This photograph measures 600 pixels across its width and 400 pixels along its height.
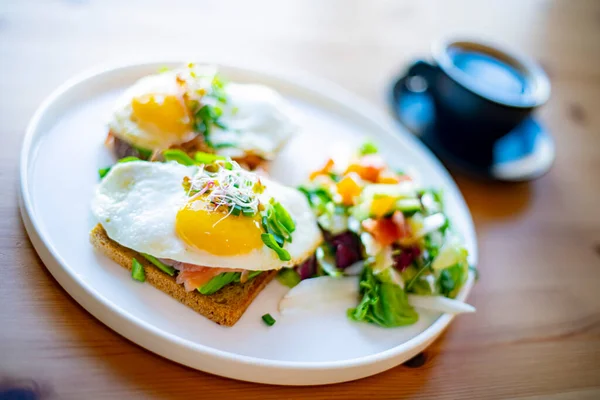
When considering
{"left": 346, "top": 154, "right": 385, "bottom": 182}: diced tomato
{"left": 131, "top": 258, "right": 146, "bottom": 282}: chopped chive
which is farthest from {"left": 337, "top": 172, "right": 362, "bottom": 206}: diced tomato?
{"left": 131, "top": 258, "right": 146, "bottom": 282}: chopped chive

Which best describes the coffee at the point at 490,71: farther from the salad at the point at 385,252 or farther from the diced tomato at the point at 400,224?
the diced tomato at the point at 400,224

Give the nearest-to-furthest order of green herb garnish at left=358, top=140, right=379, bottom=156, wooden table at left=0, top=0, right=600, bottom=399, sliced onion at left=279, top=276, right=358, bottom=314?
wooden table at left=0, top=0, right=600, bottom=399, sliced onion at left=279, top=276, right=358, bottom=314, green herb garnish at left=358, top=140, right=379, bottom=156

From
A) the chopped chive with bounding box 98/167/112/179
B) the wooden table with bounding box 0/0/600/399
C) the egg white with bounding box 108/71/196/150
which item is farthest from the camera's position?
the egg white with bounding box 108/71/196/150

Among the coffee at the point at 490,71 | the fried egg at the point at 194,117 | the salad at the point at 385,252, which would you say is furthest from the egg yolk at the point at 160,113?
the coffee at the point at 490,71

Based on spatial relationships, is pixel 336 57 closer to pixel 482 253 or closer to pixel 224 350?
pixel 482 253

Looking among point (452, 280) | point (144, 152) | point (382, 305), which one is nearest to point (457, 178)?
point (452, 280)

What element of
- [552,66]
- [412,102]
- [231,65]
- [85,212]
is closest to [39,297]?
[85,212]

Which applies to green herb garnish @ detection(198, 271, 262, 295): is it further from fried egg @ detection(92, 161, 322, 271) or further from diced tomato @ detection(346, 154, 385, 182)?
diced tomato @ detection(346, 154, 385, 182)
